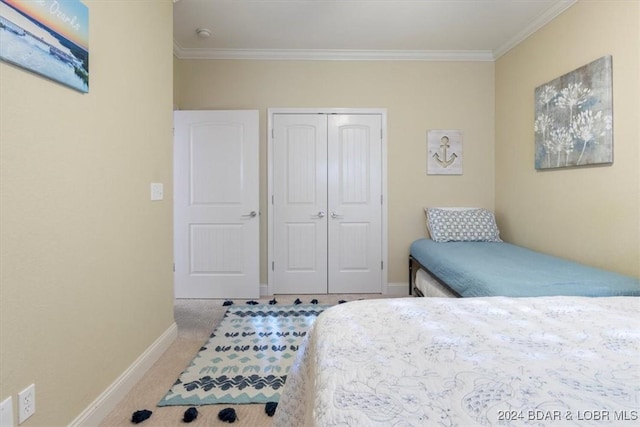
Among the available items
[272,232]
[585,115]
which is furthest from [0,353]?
[585,115]

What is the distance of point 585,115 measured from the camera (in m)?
2.28

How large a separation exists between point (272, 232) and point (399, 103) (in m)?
1.99

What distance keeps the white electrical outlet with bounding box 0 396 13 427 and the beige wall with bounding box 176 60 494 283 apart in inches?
97.1

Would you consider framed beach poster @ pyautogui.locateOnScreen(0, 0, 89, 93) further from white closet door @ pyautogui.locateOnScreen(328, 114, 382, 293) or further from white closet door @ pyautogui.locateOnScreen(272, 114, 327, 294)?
white closet door @ pyautogui.locateOnScreen(328, 114, 382, 293)

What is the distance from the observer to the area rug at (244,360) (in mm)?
1730

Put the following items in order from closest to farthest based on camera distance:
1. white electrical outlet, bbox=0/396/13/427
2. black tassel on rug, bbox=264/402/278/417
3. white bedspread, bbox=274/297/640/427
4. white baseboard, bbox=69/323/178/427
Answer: white bedspread, bbox=274/297/640/427
white electrical outlet, bbox=0/396/13/427
white baseboard, bbox=69/323/178/427
black tassel on rug, bbox=264/402/278/417

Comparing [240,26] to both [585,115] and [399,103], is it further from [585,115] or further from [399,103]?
[585,115]

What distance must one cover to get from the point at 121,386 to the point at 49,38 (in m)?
1.66

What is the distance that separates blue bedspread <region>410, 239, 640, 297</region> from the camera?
5.64 feet

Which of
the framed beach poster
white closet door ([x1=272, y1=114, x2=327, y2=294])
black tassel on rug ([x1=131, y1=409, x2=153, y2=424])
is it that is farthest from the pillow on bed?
the framed beach poster

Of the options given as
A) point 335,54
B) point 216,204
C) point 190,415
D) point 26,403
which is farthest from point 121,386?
point 335,54

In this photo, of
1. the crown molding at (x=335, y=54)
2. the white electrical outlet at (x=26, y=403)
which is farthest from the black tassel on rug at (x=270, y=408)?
the crown molding at (x=335, y=54)

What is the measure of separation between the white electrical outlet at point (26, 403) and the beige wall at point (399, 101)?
238cm

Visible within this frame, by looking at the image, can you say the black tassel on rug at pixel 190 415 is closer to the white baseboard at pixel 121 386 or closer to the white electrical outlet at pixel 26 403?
the white baseboard at pixel 121 386
